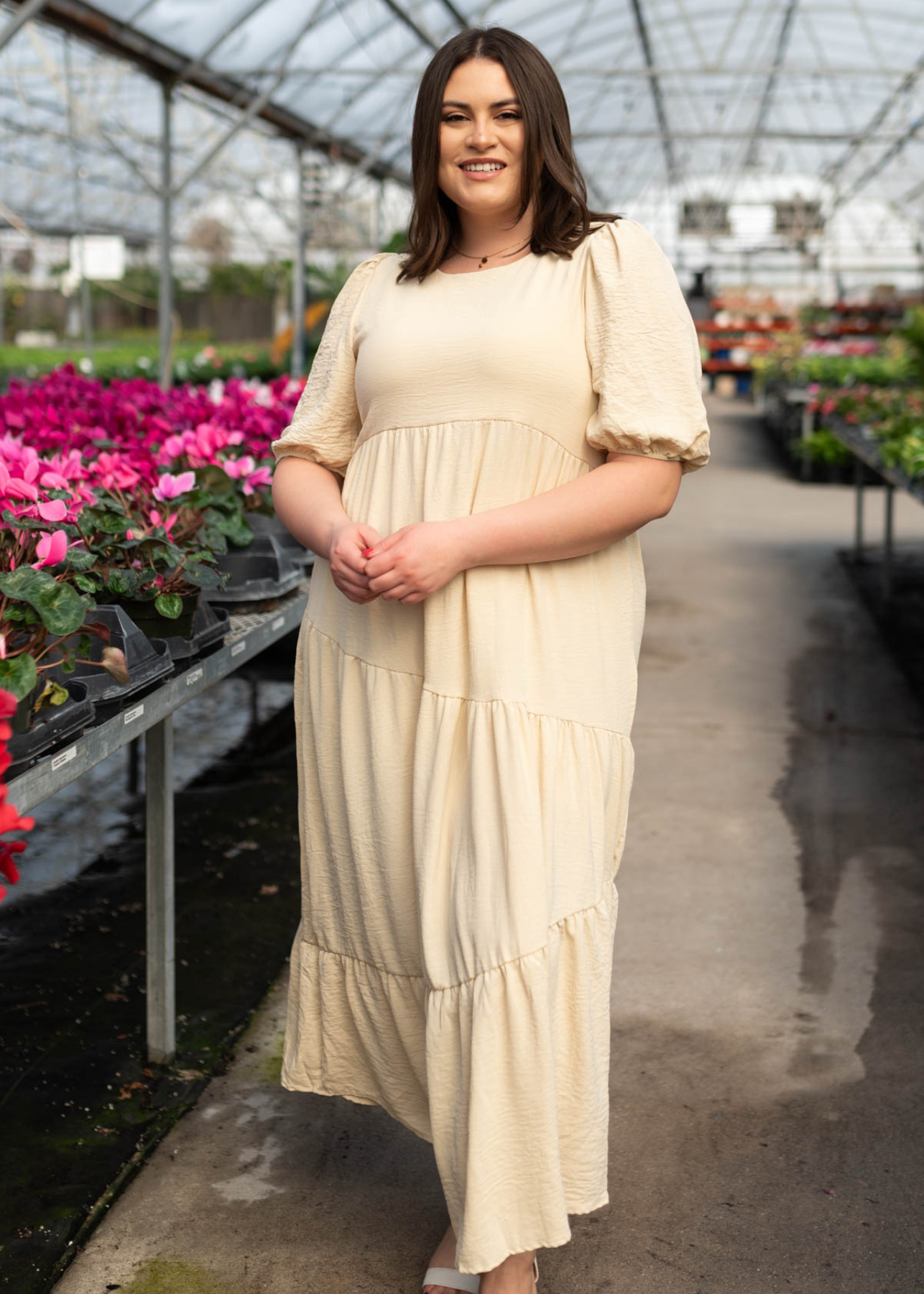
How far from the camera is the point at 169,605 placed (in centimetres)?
187

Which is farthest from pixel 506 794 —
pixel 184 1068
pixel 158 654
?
pixel 184 1068

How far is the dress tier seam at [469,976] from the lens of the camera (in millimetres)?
1366

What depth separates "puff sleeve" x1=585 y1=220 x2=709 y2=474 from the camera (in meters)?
1.38

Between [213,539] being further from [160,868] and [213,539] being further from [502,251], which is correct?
[502,251]

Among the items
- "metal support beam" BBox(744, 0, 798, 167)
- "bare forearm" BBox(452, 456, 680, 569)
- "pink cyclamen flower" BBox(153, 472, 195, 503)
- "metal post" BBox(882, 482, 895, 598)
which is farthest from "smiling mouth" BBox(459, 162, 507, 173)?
"metal support beam" BBox(744, 0, 798, 167)

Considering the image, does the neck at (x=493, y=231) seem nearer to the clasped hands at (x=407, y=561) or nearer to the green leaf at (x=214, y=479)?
the clasped hands at (x=407, y=561)

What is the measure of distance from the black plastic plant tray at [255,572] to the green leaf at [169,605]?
0.49m

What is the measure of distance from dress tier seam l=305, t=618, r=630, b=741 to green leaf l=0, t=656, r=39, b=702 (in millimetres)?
359

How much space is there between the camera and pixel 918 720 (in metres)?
4.20

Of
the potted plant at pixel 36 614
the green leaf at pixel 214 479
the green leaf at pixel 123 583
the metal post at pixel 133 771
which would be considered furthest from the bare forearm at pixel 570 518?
the metal post at pixel 133 771

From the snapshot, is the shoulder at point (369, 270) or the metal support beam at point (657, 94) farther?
the metal support beam at point (657, 94)

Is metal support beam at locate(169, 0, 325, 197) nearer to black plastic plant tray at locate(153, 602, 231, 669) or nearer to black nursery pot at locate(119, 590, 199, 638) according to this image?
black plastic plant tray at locate(153, 602, 231, 669)

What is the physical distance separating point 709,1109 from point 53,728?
46.2 inches

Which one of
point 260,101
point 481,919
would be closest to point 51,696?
point 481,919
